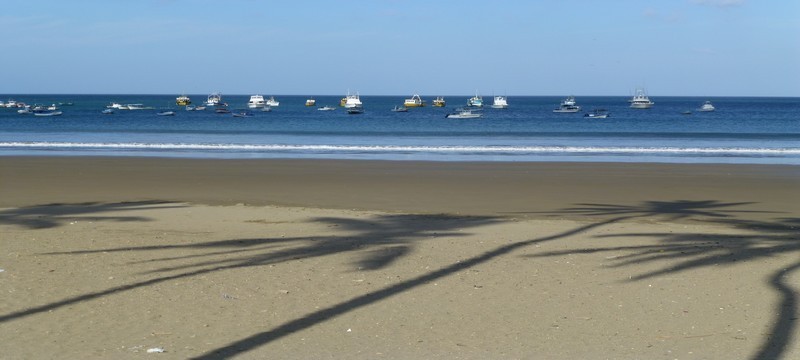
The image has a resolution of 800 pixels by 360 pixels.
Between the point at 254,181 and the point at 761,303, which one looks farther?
the point at 254,181

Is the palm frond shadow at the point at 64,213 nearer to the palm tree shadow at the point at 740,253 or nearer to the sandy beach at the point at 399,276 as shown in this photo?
the sandy beach at the point at 399,276

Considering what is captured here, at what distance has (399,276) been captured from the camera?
947 centimetres

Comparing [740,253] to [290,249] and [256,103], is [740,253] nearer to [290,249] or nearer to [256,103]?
[290,249]

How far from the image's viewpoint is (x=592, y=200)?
18.4 metres

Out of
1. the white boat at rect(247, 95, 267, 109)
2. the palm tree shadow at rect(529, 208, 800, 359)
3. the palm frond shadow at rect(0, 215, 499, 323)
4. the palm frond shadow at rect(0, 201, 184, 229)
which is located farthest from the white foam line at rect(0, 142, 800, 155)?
the white boat at rect(247, 95, 267, 109)

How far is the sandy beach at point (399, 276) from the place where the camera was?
6.96 metres

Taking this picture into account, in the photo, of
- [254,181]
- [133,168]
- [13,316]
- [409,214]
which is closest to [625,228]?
[409,214]

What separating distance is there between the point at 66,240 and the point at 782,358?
28.6ft

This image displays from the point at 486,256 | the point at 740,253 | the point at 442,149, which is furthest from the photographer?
the point at 442,149

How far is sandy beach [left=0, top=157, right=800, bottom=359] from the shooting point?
6.96 m

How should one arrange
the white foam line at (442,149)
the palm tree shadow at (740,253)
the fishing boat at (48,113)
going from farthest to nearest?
the fishing boat at (48,113) < the white foam line at (442,149) < the palm tree shadow at (740,253)

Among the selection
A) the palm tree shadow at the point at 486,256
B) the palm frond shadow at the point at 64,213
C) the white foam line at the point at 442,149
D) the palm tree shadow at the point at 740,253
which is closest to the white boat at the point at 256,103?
the white foam line at the point at 442,149

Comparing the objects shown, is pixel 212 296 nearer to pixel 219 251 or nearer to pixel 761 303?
pixel 219 251

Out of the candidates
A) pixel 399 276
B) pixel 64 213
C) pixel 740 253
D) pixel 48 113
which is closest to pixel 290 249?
pixel 399 276
